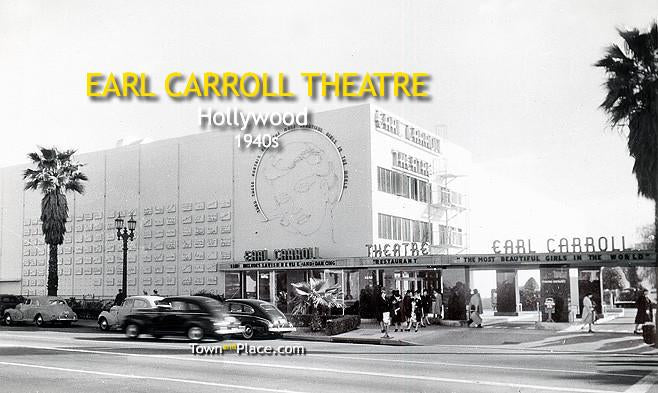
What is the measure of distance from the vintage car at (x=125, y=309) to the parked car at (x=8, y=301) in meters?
9.64

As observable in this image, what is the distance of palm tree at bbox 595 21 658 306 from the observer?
2280 centimetres

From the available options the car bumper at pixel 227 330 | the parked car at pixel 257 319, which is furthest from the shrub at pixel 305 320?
the car bumper at pixel 227 330

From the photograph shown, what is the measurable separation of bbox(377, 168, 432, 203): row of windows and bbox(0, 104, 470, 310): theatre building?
0.18 ft

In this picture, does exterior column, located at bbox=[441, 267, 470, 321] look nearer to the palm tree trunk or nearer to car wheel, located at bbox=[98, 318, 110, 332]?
car wheel, located at bbox=[98, 318, 110, 332]

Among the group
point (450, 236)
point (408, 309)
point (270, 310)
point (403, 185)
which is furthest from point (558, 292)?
point (450, 236)

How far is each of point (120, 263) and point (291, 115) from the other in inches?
1123

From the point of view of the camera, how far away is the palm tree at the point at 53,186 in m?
41.6

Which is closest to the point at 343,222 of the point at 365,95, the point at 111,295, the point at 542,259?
the point at 542,259

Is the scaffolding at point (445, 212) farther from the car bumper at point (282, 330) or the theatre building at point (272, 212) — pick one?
the car bumper at point (282, 330)

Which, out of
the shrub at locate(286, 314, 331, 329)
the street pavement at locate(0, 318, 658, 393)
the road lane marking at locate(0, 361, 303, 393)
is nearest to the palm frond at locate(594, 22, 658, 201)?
the street pavement at locate(0, 318, 658, 393)

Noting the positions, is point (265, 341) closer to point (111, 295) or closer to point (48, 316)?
point (48, 316)

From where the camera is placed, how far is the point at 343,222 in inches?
1378

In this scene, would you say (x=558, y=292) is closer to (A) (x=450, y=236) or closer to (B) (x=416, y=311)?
(B) (x=416, y=311)

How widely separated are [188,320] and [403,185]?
17603 mm
